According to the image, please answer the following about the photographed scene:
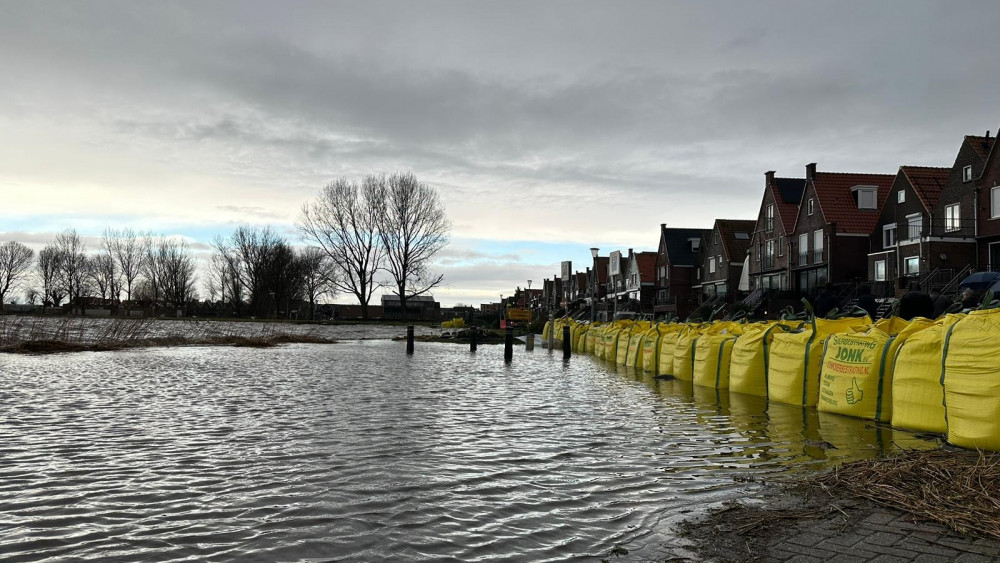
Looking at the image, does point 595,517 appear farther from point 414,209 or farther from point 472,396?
point 414,209

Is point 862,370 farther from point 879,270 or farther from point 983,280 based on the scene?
point 879,270

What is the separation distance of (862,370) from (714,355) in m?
4.74

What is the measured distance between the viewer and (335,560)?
3.85m

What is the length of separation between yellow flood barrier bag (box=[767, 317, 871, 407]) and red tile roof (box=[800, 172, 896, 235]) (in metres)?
36.5

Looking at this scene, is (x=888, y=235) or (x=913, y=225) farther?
(x=888, y=235)

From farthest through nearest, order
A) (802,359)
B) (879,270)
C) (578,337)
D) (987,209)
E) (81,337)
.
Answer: (879,270) → (987,209) → (578,337) → (81,337) → (802,359)

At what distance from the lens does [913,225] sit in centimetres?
3650

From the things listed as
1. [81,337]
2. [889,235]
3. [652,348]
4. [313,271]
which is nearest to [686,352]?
[652,348]

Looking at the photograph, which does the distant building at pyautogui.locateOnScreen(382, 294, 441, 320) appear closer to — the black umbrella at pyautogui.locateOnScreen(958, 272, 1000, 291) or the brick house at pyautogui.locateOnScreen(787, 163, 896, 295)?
the brick house at pyautogui.locateOnScreen(787, 163, 896, 295)

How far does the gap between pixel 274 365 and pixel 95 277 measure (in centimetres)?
7703

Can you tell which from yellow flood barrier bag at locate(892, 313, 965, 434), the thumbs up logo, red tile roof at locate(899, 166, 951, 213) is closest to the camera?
yellow flood barrier bag at locate(892, 313, 965, 434)

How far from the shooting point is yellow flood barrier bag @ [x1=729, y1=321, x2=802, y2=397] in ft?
37.5

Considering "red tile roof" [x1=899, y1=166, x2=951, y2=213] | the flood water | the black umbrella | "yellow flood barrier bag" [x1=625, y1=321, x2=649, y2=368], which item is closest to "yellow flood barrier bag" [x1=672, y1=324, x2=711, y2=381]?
the flood water

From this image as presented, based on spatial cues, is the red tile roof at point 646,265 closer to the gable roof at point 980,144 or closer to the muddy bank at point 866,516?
the gable roof at point 980,144
